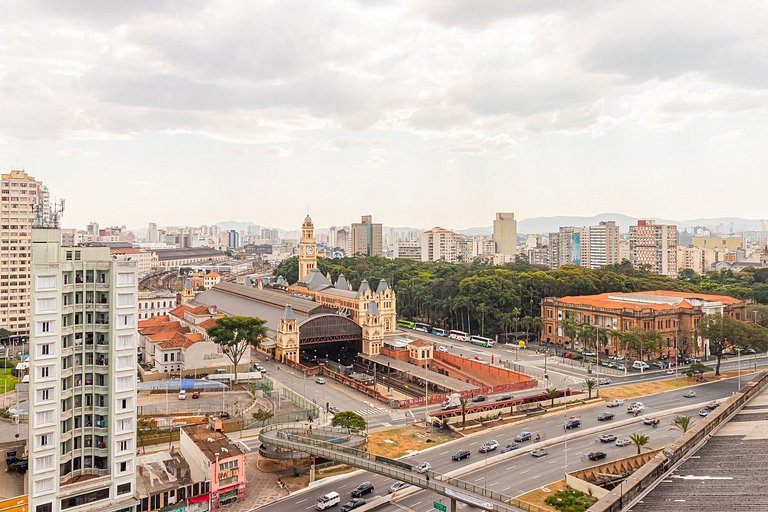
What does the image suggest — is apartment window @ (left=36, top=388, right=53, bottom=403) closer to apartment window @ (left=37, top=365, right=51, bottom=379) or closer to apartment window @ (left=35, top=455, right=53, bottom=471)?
apartment window @ (left=37, top=365, right=51, bottom=379)

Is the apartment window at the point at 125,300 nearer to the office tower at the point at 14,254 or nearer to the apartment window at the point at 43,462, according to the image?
the apartment window at the point at 43,462

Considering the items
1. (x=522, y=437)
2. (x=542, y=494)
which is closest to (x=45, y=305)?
(x=542, y=494)

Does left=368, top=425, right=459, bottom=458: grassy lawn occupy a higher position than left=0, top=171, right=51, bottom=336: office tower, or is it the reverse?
left=0, top=171, right=51, bottom=336: office tower

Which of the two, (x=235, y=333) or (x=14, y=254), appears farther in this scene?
(x=14, y=254)

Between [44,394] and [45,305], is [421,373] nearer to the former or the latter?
[44,394]

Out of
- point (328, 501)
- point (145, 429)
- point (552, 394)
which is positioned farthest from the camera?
point (552, 394)

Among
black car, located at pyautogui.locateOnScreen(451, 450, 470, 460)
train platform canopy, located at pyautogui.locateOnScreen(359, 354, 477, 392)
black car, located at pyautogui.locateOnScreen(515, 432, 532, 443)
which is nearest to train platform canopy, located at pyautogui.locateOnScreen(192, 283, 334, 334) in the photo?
train platform canopy, located at pyautogui.locateOnScreen(359, 354, 477, 392)
